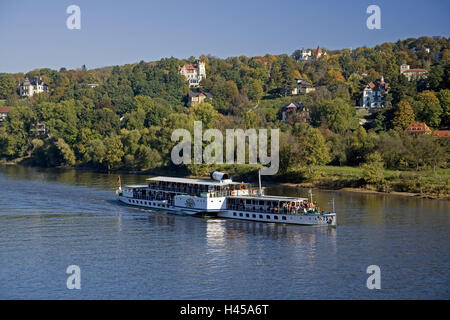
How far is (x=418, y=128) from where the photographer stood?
10188 cm

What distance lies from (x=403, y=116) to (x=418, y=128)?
6.56m

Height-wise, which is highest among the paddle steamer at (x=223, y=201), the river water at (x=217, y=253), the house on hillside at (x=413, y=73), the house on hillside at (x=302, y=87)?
the house on hillside at (x=413, y=73)

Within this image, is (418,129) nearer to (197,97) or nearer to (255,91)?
(255,91)

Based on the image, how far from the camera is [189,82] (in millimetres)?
191875

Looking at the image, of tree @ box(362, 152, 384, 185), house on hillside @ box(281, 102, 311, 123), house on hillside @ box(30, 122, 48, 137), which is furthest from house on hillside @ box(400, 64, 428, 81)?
house on hillside @ box(30, 122, 48, 137)

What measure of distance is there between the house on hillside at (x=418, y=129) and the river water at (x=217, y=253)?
37945 millimetres

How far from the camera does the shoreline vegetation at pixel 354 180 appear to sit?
2849 inches

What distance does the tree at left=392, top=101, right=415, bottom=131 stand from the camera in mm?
107188

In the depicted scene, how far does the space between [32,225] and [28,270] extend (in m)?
16.0

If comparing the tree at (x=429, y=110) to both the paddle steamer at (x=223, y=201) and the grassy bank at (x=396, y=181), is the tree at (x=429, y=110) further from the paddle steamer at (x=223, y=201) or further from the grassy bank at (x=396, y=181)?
the paddle steamer at (x=223, y=201)

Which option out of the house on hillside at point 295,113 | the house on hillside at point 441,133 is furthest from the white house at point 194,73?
the house on hillside at point 441,133

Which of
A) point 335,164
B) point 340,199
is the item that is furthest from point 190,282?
point 335,164

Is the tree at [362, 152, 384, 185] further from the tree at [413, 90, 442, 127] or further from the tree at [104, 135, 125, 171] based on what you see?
the tree at [104, 135, 125, 171]
